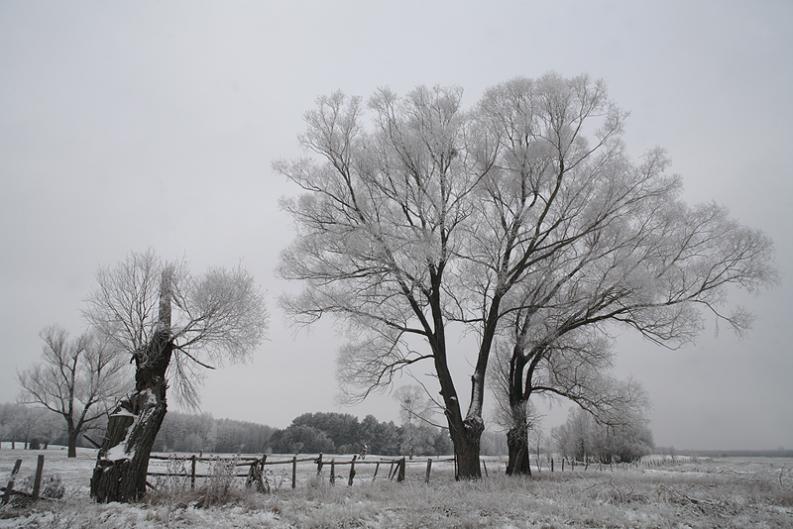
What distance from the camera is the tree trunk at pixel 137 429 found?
9891mm

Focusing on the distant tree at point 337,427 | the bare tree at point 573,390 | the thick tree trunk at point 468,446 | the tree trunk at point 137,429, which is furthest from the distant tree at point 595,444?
the tree trunk at point 137,429

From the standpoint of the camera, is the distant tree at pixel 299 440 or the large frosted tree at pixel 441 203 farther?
the distant tree at pixel 299 440

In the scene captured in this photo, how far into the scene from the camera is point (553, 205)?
1427 centimetres

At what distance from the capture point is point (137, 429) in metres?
10.6

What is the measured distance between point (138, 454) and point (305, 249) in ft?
21.5

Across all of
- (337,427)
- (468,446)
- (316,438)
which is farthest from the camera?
(337,427)

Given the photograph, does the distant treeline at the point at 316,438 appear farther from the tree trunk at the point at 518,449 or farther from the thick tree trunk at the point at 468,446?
the thick tree trunk at the point at 468,446

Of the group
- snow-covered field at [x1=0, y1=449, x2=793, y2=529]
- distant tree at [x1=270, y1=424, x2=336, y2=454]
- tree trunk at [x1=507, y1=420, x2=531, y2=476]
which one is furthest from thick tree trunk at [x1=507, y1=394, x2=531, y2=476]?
distant tree at [x1=270, y1=424, x2=336, y2=454]

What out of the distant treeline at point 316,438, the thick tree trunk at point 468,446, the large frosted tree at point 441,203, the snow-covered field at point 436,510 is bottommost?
the distant treeline at point 316,438

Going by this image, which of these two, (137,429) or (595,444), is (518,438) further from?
(595,444)

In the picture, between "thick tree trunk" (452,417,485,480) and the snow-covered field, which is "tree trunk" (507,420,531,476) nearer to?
"thick tree trunk" (452,417,485,480)

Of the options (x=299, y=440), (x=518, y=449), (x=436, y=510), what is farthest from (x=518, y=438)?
(x=299, y=440)

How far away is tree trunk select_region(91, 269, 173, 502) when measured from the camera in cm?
989

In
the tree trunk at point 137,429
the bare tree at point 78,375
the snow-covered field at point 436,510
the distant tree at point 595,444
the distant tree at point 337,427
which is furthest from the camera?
the distant tree at point 337,427
